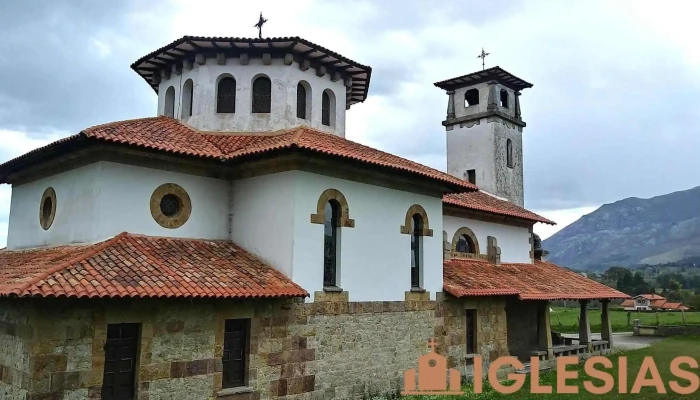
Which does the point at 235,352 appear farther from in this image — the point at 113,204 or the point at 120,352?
the point at 113,204

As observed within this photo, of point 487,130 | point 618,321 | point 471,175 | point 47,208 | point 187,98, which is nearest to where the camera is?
point 47,208

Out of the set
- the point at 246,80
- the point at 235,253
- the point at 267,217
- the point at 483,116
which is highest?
the point at 483,116

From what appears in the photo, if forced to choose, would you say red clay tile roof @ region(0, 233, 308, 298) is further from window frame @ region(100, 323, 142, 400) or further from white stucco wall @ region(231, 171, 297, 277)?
window frame @ region(100, 323, 142, 400)

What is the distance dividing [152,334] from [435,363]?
8.10 m

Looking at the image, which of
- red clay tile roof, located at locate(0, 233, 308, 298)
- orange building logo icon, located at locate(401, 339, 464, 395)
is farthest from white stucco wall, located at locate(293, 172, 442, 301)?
orange building logo icon, located at locate(401, 339, 464, 395)

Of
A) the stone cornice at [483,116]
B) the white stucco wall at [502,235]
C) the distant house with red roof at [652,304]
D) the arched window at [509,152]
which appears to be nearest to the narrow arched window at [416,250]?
the white stucco wall at [502,235]

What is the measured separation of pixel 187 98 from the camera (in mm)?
16234

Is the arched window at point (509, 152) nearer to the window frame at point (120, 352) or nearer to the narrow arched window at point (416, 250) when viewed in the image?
the narrow arched window at point (416, 250)

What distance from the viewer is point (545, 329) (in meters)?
20.8

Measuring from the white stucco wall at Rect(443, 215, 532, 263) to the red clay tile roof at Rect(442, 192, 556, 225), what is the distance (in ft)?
1.97

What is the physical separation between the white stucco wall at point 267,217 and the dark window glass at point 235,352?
5.10 feet

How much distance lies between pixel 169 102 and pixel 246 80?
2871 millimetres

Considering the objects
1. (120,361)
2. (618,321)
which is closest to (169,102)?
(120,361)

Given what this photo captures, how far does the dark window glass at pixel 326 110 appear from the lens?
16906 millimetres
